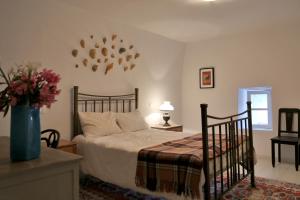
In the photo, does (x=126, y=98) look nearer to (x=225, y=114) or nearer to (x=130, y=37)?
(x=130, y=37)

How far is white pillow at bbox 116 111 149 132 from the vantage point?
3.88 meters

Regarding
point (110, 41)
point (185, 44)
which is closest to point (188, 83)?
point (185, 44)

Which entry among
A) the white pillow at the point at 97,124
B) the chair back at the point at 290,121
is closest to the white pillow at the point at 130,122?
the white pillow at the point at 97,124

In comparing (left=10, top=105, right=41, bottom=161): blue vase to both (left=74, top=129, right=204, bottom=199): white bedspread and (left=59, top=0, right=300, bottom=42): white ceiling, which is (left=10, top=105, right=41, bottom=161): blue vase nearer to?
(left=74, top=129, right=204, bottom=199): white bedspread

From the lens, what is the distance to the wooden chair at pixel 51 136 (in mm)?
2836

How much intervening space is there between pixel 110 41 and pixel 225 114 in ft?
9.00

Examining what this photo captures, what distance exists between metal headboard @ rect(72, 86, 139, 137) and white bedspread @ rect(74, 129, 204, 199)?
1.27 feet

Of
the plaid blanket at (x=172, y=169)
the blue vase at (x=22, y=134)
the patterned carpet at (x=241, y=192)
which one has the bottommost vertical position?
the patterned carpet at (x=241, y=192)

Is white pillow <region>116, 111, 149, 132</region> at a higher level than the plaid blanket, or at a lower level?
higher

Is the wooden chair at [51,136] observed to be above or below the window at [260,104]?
below

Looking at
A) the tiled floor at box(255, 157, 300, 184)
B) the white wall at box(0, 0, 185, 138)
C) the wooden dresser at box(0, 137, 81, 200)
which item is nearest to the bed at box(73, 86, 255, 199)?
the white wall at box(0, 0, 185, 138)

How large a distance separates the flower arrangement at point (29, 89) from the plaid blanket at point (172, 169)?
1.44 m

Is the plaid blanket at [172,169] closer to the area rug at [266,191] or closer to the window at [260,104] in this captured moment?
the area rug at [266,191]

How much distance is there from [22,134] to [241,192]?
2.71 meters
